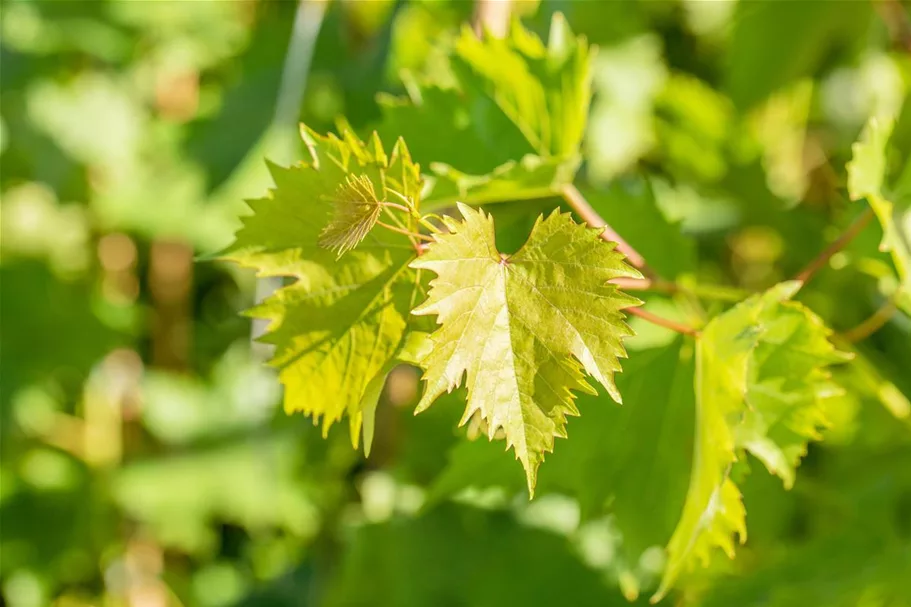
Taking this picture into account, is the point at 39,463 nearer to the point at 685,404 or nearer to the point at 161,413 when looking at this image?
the point at 161,413

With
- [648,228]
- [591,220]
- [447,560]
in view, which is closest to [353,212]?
[591,220]

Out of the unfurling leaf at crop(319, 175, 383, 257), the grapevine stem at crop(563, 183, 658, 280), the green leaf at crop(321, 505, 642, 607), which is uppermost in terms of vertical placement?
the unfurling leaf at crop(319, 175, 383, 257)

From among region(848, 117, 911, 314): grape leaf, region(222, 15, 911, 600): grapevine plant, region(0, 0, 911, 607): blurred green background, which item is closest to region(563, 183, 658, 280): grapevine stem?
region(222, 15, 911, 600): grapevine plant

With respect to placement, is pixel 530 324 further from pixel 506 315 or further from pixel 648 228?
pixel 648 228

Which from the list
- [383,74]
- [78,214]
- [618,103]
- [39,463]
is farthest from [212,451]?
[618,103]

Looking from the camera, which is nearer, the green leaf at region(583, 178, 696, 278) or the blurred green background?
the green leaf at region(583, 178, 696, 278)

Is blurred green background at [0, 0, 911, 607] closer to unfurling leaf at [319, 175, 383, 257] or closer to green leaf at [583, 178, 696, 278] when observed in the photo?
green leaf at [583, 178, 696, 278]

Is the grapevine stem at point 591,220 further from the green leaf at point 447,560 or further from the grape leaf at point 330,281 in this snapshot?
the green leaf at point 447,560
